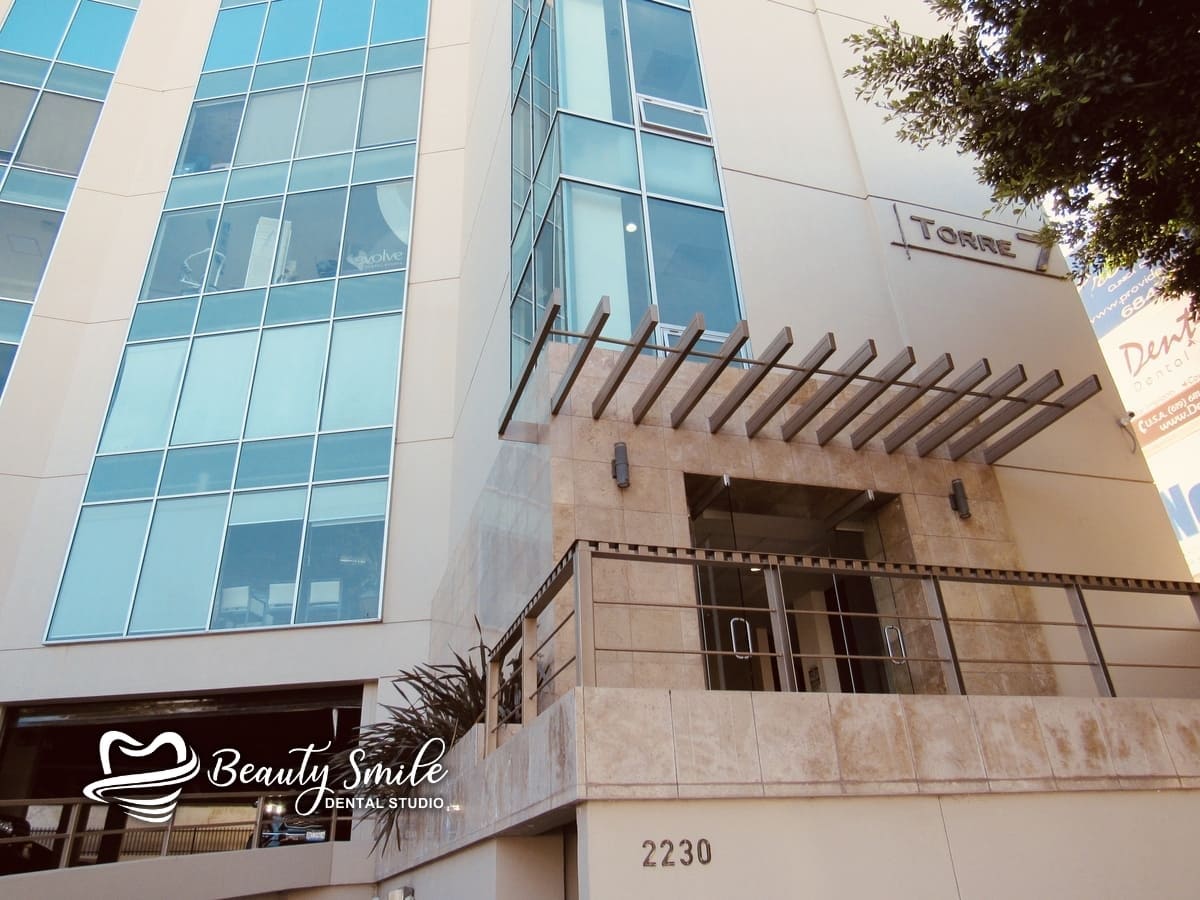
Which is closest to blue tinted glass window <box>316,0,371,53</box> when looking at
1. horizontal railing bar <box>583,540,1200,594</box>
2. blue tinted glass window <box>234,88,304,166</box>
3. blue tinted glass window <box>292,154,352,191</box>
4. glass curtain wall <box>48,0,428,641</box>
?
glass curtain wall <box>48,0,428,641</box>

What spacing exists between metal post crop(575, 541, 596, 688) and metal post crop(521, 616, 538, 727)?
822 mm

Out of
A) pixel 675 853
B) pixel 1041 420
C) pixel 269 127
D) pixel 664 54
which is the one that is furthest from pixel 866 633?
pixel 269 127

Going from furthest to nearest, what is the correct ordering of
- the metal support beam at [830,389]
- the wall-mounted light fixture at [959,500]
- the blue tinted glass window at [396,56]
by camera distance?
the blue tinted glass window at [396,56] < the wall-mounted light fixture at [959,500] < the metal support beam at [830,389]

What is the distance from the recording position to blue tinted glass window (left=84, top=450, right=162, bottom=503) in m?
13.3

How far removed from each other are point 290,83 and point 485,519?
41.2ft

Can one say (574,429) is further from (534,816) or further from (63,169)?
(63,169)

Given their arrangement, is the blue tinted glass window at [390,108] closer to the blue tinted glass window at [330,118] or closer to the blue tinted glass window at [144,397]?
the blue tinted glass window at [330,118]

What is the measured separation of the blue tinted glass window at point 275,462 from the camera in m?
13.1

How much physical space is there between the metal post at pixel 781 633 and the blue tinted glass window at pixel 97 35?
1933 cm

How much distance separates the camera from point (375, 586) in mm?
12336

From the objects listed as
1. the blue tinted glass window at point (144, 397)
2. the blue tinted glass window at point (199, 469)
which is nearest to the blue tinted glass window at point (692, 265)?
the blue tinted glass window at point (199, 469)

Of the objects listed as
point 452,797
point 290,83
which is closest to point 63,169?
point 290,83

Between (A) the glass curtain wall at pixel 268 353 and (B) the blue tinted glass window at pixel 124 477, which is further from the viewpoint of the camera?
(B) the blue tinted glass window at pixel 124 477

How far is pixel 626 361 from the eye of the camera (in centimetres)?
663
